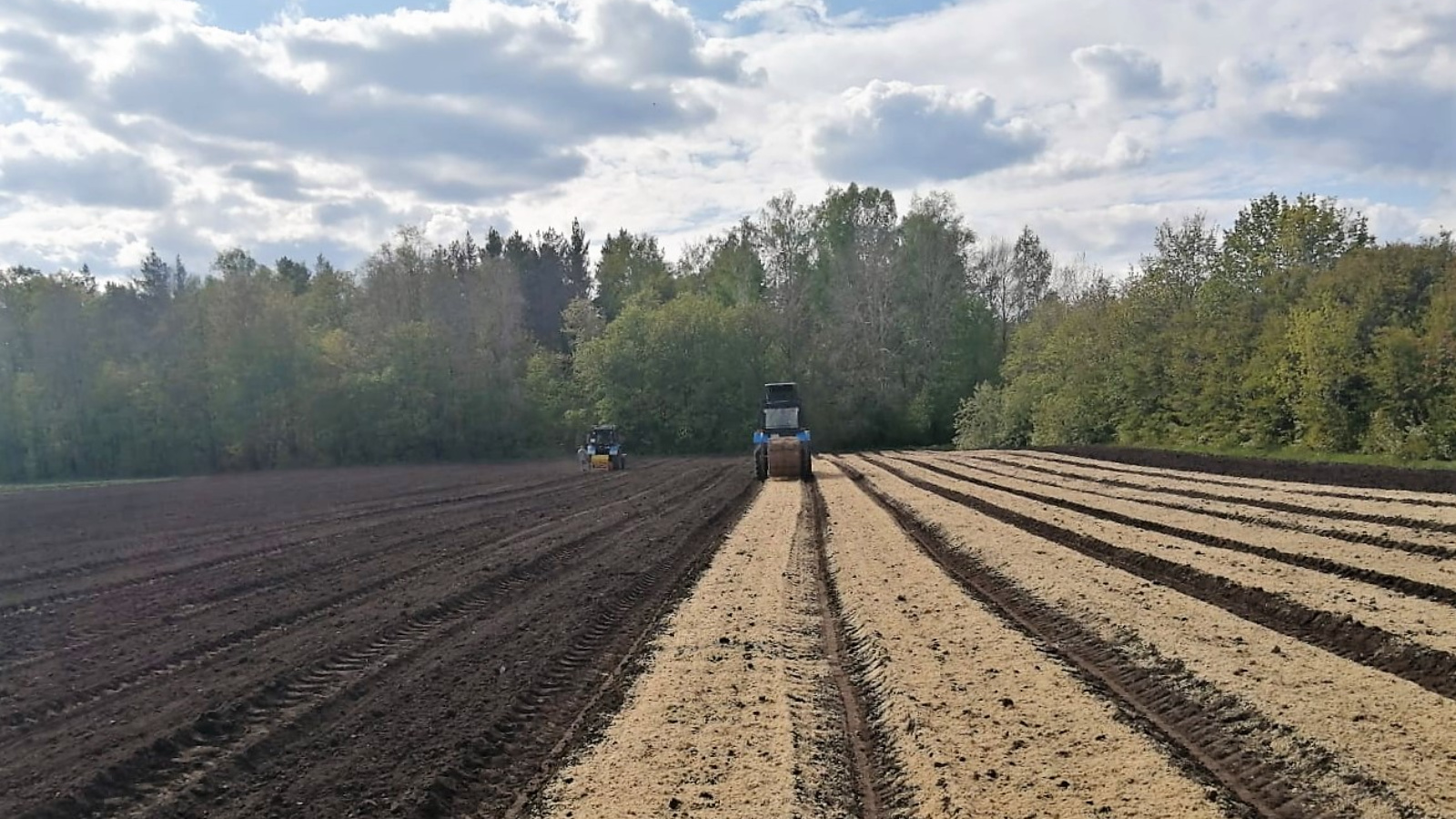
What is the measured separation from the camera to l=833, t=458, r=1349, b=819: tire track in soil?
21.0 feet

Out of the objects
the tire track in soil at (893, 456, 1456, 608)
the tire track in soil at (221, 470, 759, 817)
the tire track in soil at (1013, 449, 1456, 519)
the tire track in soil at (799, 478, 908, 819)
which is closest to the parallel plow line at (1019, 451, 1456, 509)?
the tire track in soil at (1013, 449, 1456, 519)

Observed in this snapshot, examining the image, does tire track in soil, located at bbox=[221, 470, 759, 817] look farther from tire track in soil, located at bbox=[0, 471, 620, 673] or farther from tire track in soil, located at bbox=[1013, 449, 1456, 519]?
tire track in soil, located at bbox=[1013, 449, 1456, 519]

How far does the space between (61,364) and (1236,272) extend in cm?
5869

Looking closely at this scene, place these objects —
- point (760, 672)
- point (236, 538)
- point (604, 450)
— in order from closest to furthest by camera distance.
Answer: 1. point (760, 672)
2. point (236, 538)
3. point (604, 450)

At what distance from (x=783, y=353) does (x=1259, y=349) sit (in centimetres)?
3411

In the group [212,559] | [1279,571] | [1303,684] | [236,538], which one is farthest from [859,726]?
[236,538]

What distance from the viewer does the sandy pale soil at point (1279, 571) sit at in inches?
416

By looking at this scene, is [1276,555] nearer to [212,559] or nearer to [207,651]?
[207,651]

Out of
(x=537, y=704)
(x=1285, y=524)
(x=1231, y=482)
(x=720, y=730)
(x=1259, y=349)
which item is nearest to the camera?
(x=720, y=730)

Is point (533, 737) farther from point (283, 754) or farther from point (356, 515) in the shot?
point (356, 515)

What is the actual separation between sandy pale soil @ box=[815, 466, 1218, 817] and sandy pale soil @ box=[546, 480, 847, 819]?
0.65m

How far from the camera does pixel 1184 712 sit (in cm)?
809

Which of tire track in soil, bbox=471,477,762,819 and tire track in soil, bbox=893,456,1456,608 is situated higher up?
tire track in soil, bbox=893,456,1456,608

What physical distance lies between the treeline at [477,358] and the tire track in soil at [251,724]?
50.5 m
